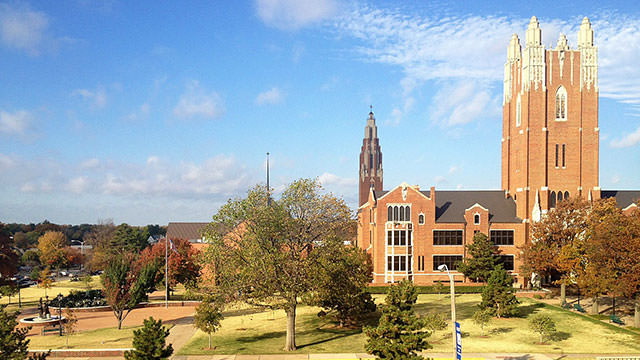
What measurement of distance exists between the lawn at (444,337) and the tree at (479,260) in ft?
44.2

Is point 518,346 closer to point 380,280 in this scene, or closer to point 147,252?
point 380,280

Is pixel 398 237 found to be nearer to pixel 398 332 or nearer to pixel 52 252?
pixel 398 332

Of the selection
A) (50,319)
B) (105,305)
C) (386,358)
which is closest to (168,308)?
(105,305)

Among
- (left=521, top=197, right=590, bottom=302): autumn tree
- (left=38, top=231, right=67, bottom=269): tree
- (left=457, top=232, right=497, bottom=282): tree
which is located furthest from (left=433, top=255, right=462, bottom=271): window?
(left=38, top=231, right=67, bottom=269): tree

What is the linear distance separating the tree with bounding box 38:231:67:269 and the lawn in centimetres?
6483

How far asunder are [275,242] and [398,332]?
11.5 m

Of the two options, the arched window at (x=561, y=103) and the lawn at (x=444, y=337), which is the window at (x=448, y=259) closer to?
the lawn at (x=444, y=337)

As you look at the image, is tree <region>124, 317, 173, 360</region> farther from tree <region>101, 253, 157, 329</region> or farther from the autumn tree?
the autumn tree

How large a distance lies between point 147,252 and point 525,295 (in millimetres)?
46264

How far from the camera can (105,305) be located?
5562 centimetres

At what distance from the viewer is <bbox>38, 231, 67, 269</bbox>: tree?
98.2m

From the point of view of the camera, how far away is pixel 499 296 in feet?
147

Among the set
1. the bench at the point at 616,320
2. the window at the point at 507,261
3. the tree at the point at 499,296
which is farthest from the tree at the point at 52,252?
the bench at the point at 616,320

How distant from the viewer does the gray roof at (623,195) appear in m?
66.1
